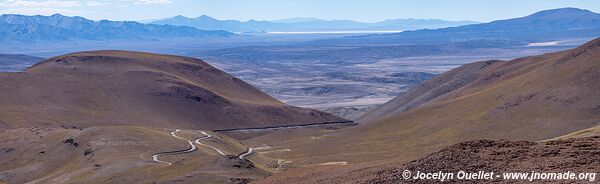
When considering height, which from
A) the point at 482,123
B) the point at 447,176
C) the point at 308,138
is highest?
the point at 447,176

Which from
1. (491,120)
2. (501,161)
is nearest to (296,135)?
(491,120)

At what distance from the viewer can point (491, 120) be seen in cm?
11494

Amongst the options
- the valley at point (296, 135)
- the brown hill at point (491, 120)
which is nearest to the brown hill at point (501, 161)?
the valley at point (296, 135)

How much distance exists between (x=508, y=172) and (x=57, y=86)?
166m

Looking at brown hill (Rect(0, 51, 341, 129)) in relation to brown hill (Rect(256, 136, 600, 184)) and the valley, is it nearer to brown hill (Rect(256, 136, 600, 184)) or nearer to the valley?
the valley

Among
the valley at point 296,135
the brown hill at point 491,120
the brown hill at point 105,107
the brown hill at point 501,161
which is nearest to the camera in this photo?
the brown hill at point 501,161

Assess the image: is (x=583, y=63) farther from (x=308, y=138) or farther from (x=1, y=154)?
(x=1, y=154)

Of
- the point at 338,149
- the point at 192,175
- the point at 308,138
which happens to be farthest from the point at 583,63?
the point at 192,175

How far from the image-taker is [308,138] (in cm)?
15362

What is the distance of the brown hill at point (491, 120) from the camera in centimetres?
10388

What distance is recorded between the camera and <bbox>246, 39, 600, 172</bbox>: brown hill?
104m

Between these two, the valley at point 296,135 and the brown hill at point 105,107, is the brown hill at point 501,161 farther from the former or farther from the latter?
the brown hill at point 105,107

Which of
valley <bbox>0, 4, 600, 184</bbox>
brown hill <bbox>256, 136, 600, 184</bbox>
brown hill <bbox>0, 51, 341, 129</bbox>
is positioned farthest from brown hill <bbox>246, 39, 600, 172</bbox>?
brown hill <bbox>256, 136, 600, 184</bbox>

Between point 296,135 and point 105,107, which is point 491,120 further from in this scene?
point 105,107
